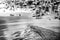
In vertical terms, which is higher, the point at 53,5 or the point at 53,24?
the point at 53,5

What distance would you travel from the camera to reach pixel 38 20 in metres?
4.96

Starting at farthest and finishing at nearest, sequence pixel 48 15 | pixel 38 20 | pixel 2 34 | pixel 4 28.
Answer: pixel 48 15
pixel 38 20
pixel 4 28
pixel 2 34

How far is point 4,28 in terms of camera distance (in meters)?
4.11

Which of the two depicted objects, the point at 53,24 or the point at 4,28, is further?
the point at 53,24

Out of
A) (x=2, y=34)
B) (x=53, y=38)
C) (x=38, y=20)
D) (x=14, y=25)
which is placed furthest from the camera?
(x=38, y=20)

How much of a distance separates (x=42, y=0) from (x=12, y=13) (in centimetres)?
182

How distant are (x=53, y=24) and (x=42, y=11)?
4.20 ft

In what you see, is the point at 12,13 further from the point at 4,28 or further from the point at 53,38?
the point at 53,38

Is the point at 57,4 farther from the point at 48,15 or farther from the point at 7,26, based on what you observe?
the point at 7,26

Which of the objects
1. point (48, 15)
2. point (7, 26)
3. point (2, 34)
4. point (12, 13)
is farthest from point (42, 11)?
point (2, 34)

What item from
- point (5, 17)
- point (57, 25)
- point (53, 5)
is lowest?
point (57, 25)

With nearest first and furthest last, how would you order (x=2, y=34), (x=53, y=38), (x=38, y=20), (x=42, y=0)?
1. (x=53, y=38)
2. (x=2, y=34)
3. (x=38, y=20)
4. (x=42, y=0)

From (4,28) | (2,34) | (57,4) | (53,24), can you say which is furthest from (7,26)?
(57,4)

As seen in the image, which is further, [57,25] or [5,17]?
[5,17]
